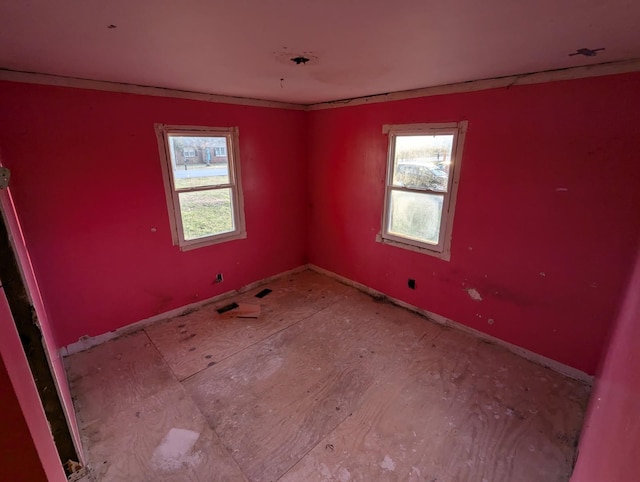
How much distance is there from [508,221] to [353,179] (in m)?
1.80

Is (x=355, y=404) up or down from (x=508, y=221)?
down

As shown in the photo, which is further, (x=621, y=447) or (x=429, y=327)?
(x=429, y=327)

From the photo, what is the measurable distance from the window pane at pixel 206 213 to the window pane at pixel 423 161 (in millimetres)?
2061

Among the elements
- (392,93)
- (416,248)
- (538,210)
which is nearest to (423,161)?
(392,93)

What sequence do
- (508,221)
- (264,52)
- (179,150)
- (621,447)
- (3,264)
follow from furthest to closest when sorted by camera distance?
1. (179,150)
2. (508,221)
3. (264,52)
4. (3,264)
5. (621,447)

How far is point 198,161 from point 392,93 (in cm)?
223

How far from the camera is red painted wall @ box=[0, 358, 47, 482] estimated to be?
641mm

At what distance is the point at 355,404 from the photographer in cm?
221

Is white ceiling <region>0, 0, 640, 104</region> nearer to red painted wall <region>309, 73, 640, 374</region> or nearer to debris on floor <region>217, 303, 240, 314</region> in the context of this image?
red painted wall <region>309, 73, 640, 374</region>

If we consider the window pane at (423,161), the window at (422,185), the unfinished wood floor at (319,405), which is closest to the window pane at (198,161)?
the unfinished wood floor at (319,405)

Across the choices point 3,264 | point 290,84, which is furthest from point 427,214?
point 3,264

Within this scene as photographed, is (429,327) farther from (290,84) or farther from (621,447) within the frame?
(290,84)

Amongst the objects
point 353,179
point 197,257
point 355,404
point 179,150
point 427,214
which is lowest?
point 355,404

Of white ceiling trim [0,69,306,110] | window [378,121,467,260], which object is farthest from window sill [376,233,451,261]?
white ceiling trim [0,69,306,110]
